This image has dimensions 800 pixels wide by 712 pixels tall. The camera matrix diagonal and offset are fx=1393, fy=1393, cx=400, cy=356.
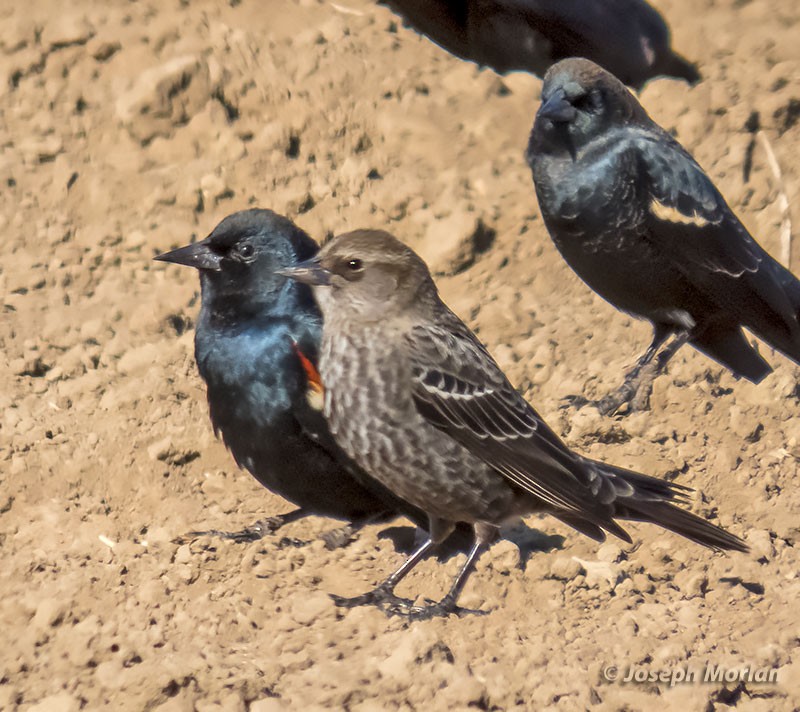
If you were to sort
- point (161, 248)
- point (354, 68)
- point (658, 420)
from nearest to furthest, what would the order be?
point (658, 420), point (161, 248), point (354, 68)

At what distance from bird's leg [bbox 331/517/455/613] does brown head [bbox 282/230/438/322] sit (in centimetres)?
75

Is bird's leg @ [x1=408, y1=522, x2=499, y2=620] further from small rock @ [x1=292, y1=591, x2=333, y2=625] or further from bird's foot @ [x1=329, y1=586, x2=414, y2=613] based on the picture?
small rock @ [x1=292, y1=591, x2=333, y2=625]

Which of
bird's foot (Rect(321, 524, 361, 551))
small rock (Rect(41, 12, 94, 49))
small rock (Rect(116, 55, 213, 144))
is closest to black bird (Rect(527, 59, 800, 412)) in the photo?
bird's foot (Rect(321, 524, 361, 551))

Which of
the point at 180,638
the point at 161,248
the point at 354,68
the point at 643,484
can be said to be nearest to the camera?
the point at 180,638

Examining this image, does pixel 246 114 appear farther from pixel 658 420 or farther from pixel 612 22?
pixel 658 420

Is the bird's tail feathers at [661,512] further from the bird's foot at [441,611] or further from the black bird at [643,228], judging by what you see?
the black bird at [643,228]

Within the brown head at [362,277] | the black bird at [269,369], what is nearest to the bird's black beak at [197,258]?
the black bird at [269,369]

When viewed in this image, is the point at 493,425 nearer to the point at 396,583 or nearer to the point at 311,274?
the point at 396,583

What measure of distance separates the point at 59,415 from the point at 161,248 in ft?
3.76

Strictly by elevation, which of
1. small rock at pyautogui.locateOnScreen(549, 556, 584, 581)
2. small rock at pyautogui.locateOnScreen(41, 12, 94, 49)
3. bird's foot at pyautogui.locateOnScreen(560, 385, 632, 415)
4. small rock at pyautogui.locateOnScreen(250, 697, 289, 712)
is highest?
small rock at pyautogui.locateOnScreen(41, 12, 94, 49)

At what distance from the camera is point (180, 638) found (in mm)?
4379

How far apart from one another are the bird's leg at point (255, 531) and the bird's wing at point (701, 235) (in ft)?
6.25

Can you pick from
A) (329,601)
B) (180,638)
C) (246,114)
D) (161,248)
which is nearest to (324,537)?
(329,601)

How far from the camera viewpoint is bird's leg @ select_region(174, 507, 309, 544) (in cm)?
500
